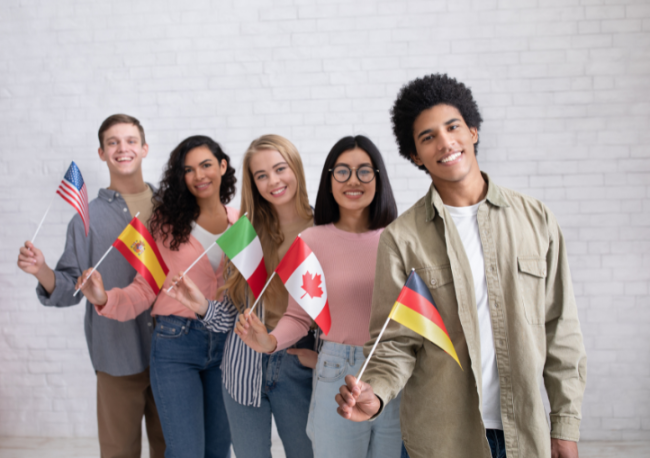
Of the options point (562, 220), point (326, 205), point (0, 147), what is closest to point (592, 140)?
point (562, 220)

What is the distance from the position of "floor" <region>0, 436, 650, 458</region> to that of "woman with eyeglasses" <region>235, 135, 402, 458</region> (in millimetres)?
1703

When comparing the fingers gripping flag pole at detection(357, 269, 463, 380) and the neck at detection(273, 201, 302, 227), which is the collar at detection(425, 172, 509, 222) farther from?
the neck at detection(273, 201, 302, 227)

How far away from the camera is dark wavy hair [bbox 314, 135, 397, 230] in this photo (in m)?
1.71

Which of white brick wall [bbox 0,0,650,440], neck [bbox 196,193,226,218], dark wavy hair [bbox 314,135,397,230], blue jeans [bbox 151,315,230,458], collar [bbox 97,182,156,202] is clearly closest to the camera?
dark wavy hair [bbox 314,135,397,230]

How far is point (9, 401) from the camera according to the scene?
326 centimetres

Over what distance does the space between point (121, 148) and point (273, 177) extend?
0.87 m

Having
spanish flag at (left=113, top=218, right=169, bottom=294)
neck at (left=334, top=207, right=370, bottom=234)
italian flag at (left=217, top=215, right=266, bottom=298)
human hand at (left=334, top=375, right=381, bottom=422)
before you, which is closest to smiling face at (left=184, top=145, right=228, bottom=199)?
spanish flag at (left=113, top=218, right=169, bottom=294)

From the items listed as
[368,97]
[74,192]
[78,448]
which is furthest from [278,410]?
[78,448]

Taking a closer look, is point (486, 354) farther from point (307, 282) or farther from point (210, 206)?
point (210, 206)

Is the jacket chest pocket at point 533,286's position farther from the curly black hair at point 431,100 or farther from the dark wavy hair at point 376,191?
the dark wavy hair at point 376,191

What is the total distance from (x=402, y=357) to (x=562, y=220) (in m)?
2.07

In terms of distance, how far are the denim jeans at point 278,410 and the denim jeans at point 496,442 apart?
73 cm

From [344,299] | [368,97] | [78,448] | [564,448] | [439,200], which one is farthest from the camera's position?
[78,448]

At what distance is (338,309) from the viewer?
1622 millimetres
